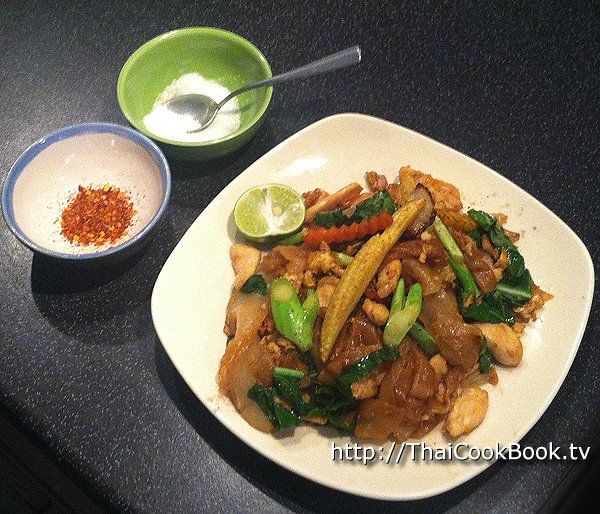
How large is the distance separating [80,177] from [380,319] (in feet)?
3.43

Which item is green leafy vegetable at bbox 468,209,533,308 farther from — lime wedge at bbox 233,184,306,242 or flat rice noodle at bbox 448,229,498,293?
lime wedge at bbox 233,184,306,242

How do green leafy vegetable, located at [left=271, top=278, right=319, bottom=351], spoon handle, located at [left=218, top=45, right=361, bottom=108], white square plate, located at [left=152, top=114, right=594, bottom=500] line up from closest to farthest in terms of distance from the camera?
white square plate, located at [left=152, top=114, right=594, bottom=500] → green leafy vegetable, located at [left=271, top=278, right=319, bottom=351] → spoon handle, located at [left=218, top=45, right=361, bottom=108]

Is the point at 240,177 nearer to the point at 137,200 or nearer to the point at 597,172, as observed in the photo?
the point at 137,200

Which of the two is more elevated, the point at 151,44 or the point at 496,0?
the point at 496,0

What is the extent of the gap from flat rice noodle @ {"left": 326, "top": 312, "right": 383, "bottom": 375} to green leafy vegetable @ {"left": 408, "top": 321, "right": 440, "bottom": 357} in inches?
Result: 3.5

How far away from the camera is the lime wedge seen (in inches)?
72.7

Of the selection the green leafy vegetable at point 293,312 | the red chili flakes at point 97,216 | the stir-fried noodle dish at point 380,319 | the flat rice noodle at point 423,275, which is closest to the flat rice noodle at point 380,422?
the stir-fried noodle dish at point 380,319

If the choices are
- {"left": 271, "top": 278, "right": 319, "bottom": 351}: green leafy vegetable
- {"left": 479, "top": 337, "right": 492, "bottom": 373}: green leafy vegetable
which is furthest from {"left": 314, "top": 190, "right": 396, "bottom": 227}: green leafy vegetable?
{"left": 479, "top": 337, "right": 492, "bottom": 373}: green leafy vegetable

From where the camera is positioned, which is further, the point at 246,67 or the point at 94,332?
the point at 246,67

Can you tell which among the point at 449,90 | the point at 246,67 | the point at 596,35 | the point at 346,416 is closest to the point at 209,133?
the point at 246,67

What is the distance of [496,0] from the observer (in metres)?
2.65

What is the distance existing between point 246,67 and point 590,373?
146 centimetres

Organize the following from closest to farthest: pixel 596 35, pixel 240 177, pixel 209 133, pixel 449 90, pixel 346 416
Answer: pixel 346 416
pixel 240 177
pixel 209 133
pixel 449 90
pixel 596 35

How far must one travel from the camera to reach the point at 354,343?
1.64 meters
